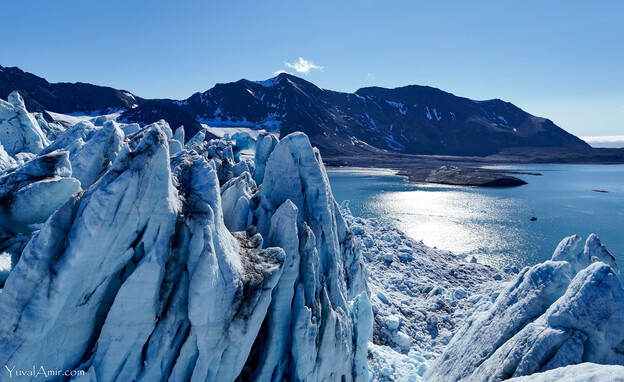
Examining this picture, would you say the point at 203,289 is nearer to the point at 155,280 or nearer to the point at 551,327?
the point at 155,280

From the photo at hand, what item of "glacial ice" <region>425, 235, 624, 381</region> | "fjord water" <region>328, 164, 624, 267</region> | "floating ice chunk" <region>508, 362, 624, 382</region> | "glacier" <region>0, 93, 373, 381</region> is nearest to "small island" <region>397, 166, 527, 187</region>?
"fjord water" <region>328, 164, 624, 267</region>

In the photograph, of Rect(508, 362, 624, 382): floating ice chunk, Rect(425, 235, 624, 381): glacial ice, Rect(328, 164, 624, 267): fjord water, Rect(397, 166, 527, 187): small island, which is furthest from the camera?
Rect(397, 166, 527, 187): small island

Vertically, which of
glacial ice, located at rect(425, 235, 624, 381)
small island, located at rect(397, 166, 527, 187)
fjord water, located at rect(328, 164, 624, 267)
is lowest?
fjord water, located at rect(328, 164, 624, 267)

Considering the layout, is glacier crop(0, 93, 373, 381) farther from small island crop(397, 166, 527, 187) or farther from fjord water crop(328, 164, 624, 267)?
small island crop(397, 166, 527, 187)

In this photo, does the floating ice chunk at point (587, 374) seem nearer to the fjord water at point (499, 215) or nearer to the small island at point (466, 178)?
the fjord water at point (499, 215)

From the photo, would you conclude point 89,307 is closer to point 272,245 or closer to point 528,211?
point 272,245

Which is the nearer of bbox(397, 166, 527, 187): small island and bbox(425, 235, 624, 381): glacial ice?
bbox(425, 235, 624, 381): glacial ice
